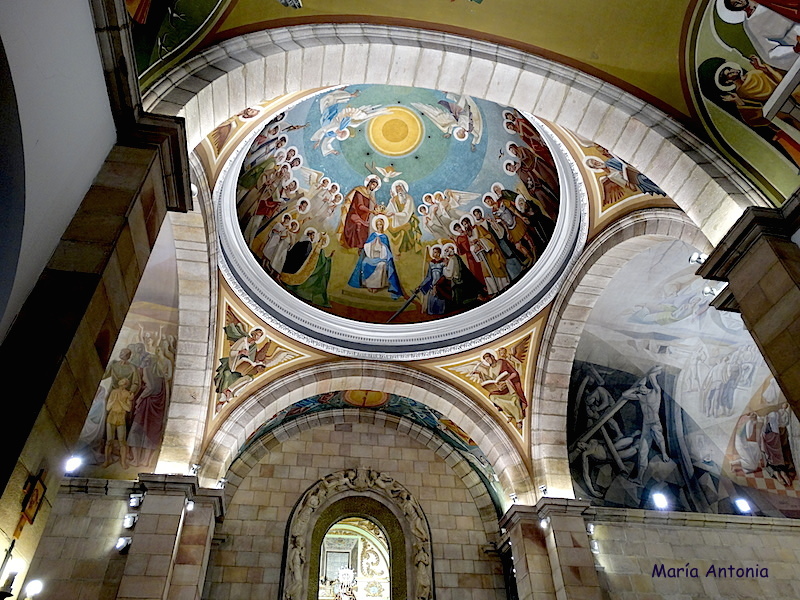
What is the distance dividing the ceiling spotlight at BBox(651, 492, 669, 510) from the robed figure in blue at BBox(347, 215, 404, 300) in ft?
19.0

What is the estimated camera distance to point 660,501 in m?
10.0

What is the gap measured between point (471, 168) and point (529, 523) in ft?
20.1

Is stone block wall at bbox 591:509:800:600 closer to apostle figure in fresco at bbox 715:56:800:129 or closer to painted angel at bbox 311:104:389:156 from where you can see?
apostle figure in fresco at bbox 715:56:800:129

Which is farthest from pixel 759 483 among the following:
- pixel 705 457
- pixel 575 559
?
pixel 575 559

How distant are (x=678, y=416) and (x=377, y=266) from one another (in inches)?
243

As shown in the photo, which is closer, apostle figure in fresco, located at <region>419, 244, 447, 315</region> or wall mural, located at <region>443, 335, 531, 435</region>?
wall mural, located at <region>443, 335, 531, 435</region>

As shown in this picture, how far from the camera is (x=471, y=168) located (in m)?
10.4

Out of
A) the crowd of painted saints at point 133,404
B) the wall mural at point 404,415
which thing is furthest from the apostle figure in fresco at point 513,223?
the crowd of painted saints at point 133,404

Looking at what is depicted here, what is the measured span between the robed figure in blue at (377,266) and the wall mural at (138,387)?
363 cm

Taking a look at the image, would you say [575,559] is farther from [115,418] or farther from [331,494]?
[115,418]

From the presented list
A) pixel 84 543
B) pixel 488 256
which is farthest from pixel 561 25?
pixel 84 543

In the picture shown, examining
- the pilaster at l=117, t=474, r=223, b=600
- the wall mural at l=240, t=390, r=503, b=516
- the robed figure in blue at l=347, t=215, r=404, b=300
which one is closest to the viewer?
the pilaster at l=117, t=474, r=223, b=600

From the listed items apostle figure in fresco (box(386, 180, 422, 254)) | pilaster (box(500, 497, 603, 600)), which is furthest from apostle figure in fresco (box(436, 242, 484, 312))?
pilaster (box(500, 497, 603, 600))

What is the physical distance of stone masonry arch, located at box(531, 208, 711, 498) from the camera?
8242 mm
